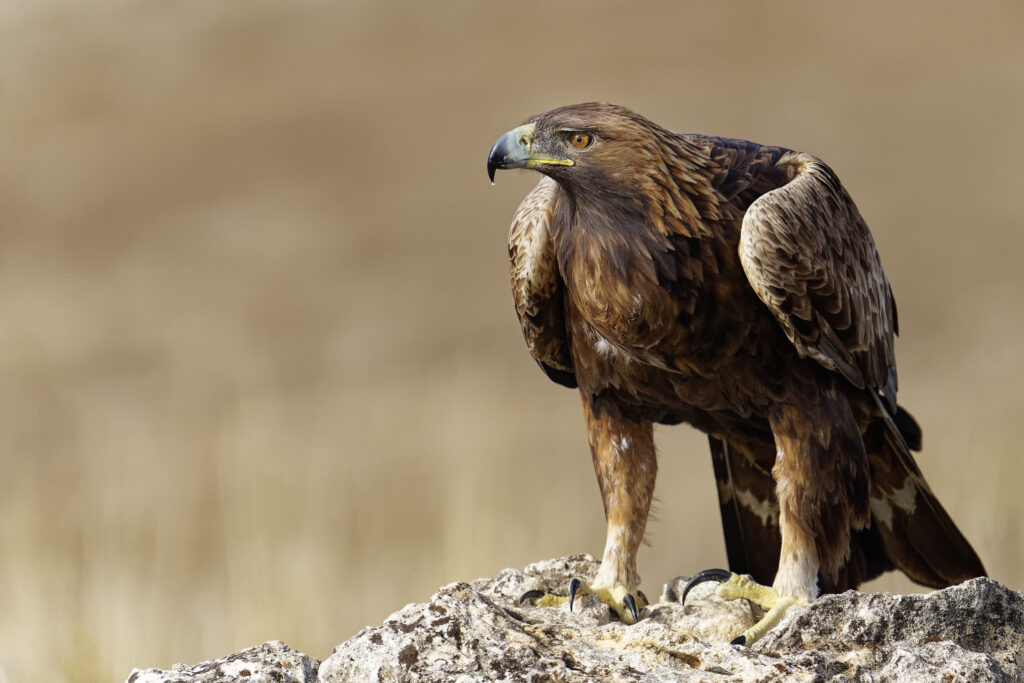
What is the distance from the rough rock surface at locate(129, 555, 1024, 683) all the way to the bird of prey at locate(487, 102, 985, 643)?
467 millimetres

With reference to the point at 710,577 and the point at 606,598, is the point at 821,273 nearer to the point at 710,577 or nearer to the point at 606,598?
the point at 710,577

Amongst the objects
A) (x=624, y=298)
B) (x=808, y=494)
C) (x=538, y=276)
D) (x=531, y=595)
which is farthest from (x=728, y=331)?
(x=531, y=595)

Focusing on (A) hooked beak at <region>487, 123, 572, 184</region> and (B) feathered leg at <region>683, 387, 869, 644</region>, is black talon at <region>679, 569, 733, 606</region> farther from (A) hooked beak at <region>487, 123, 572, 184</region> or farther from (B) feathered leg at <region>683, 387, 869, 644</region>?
(A) hooked beak at <region>487, 123, 572, 184</region>

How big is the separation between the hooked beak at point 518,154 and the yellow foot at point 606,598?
153 centimetres

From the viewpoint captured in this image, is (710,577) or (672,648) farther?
(710,577)

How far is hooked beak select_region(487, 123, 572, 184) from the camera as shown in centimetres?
426

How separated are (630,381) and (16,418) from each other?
3.72 m

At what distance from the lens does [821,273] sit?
15.0 ft

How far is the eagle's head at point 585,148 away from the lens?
4.30 metres

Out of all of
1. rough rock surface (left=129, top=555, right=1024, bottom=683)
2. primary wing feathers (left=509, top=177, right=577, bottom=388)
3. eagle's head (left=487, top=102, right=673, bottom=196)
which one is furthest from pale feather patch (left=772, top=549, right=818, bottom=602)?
eagle's head (left=487, top=102, right=673, bottom=196)

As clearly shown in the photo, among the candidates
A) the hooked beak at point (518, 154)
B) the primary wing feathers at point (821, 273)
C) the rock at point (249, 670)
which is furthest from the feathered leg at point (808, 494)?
the rock at point (249, 670)

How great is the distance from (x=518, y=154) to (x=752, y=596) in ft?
5.92

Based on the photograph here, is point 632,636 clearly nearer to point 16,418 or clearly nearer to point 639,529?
point 639,529

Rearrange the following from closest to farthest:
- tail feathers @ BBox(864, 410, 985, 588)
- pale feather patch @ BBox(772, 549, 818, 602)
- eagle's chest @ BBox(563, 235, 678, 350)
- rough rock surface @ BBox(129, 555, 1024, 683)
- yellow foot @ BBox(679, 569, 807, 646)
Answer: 1. rough rock surface @ BBox(129, 555, 1024, 683)
2. yellow foot @ BBox(679, 569, 807, 646)
3. eagle's chest @ BBox(563, 235, 678, 350)
4. pale feather patch @ BBox(772, 549, 818, 602)
5. tail feathers @ BBox(864, 410, 985, 588)
